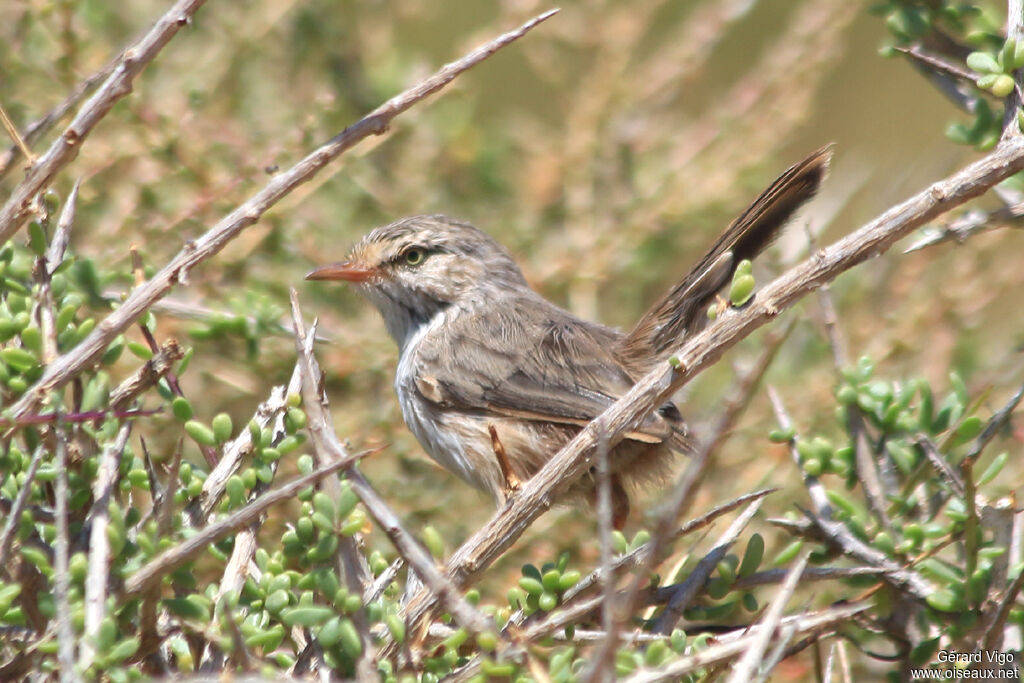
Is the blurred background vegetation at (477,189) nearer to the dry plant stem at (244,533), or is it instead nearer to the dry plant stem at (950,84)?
the dry plant stem at (244,533)

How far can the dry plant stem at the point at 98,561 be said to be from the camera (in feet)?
5.71

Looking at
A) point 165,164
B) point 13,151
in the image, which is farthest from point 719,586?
point 165,164

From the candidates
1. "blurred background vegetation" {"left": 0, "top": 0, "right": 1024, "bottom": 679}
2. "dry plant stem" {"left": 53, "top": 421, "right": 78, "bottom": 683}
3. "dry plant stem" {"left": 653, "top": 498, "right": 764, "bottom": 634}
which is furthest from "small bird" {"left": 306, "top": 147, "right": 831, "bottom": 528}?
"dry plant stem" {"left": 53, "top": 421, "right": 78, "bottom": 683}

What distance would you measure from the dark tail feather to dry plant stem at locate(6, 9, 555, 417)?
3.71 ft

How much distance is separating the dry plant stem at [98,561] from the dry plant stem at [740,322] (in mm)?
602

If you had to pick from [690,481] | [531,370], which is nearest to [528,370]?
[531,370]

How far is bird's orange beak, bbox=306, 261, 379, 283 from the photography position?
3.88m

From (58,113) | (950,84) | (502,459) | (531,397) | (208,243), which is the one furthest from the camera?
(531,397)

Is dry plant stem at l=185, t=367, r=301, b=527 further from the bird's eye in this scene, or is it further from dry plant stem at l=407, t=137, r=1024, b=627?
the bird's eye

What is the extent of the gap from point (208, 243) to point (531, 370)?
5.74 feet

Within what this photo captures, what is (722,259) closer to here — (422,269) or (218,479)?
(422,269)

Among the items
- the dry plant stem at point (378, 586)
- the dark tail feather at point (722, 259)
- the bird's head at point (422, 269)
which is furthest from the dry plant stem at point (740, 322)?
the bird's head at point (422, 269)

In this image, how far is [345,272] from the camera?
4020mm

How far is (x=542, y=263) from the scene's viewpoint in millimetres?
4906
